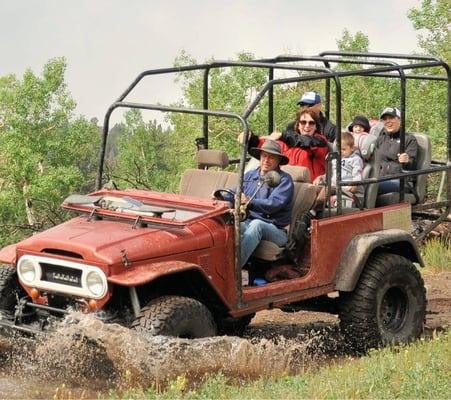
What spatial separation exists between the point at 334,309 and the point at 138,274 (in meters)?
2.32

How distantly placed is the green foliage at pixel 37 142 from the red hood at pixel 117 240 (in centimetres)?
3771

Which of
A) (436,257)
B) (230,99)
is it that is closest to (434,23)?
(230,99)

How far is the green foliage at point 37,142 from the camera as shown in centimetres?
4684

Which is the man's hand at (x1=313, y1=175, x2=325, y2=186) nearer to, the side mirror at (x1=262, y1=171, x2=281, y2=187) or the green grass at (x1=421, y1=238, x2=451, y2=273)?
the side mirror at (x1=262, y1=171, x2=281, y2=187)

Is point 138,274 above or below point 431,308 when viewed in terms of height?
above

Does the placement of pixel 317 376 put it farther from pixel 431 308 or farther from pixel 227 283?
pixel 431 308

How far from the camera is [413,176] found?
10.3m

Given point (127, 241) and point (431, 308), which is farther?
point (431, 308)

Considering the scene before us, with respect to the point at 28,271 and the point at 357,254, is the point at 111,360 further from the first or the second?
the point at 357,254

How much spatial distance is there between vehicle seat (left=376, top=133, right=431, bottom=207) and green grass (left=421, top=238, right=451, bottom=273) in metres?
3.10

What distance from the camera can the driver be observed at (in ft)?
28.6

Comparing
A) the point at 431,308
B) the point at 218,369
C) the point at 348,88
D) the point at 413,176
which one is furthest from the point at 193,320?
the point at 348,88

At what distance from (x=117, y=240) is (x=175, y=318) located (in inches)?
25.3

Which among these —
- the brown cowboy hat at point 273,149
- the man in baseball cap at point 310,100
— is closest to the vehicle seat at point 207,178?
the brown cowboy hat at point 273,149
